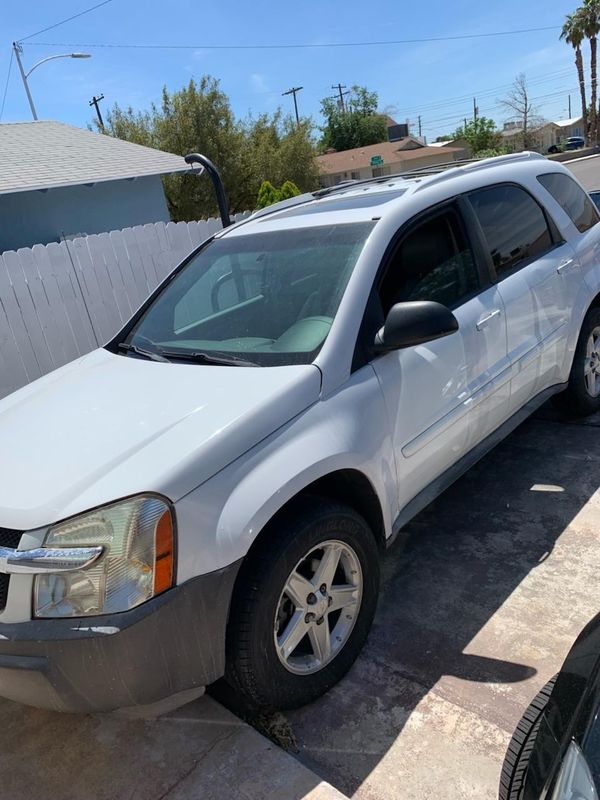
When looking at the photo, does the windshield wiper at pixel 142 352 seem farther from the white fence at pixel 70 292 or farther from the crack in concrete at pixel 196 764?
the white fence at pixel 70 292

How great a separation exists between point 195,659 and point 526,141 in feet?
234

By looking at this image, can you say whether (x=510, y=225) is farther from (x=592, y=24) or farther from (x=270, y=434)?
(x=592, y=24)

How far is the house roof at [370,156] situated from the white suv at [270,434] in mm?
52734

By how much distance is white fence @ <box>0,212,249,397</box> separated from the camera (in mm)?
5820

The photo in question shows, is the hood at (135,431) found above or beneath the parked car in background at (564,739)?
above

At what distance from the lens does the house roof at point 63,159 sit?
11844mm

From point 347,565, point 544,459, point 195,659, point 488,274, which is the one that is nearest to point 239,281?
point 488,274

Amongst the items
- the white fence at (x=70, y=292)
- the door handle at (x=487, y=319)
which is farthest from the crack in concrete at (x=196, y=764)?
the white fence at (x=70, y=292)

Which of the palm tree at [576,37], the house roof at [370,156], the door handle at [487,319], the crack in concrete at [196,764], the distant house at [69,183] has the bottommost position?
the crack in concrete at [196,764]

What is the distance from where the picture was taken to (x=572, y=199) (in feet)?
14.1

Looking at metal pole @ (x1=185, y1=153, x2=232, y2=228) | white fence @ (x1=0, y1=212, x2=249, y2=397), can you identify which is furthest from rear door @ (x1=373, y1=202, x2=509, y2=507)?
white fence @ (x1=0, y1=212, x2=249, y2=397)

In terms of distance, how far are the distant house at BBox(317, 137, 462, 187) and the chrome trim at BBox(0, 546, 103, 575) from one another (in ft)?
179

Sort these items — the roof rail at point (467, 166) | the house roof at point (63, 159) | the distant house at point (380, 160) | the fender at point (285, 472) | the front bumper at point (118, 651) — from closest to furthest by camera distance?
the front bumper at point (118, 651) < the fender at point (285, 472) < the roof rail at point (467, 166) < the house roof at point (63, 159) < the distant house at point (380, 160)

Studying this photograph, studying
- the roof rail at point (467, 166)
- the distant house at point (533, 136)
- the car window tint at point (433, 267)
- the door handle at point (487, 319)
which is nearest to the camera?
the car window tint at point (433, 267)
